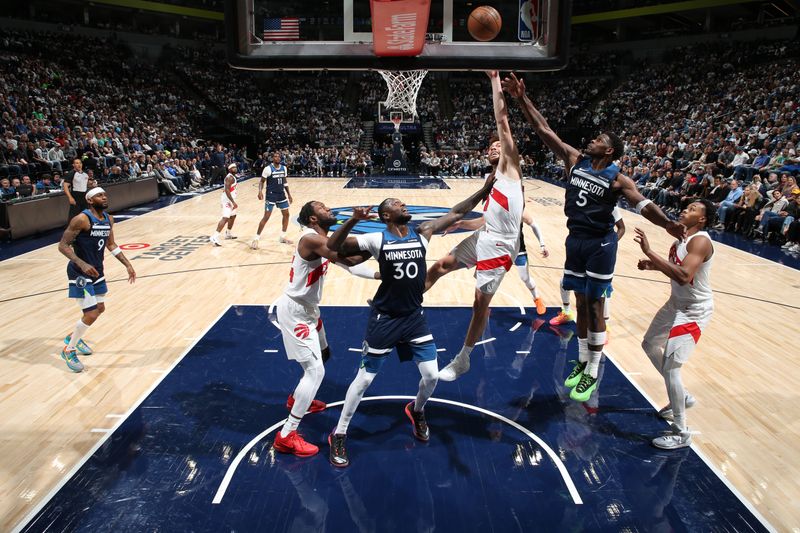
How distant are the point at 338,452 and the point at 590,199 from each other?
2.94m

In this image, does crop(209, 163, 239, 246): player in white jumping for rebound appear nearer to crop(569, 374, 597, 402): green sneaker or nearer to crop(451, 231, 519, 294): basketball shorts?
crop(451, 231, 519, 294): basketball shorts

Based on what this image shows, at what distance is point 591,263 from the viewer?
497 centimetres

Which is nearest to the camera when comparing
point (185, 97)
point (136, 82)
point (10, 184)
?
point (10, 184)

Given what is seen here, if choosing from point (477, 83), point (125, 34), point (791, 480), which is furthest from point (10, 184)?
point (477, 83)

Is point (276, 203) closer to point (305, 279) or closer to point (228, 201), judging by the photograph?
point (228, 201)

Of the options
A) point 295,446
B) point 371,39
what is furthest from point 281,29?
point 295,446

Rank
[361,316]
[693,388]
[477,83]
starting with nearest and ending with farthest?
[693,388]
[361,316]
[477,83]

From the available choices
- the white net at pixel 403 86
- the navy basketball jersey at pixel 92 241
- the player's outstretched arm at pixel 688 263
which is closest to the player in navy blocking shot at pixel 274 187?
the white net at pixel 403 86

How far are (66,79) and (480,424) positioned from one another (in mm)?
26949

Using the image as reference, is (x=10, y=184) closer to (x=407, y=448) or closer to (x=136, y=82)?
(x=407, y=448)

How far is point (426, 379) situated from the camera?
4.29m

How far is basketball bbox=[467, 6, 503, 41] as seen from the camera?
5562mm

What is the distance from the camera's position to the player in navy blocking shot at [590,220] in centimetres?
480

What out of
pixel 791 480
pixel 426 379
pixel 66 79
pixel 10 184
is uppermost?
pixel 66 79
